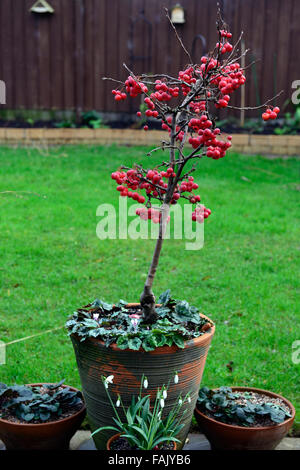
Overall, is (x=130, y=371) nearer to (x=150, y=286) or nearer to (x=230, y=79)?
(x=150, y=286)

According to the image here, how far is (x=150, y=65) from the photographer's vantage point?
955 centimetres

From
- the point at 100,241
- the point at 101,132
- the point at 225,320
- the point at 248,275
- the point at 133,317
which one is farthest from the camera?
the point at 101,132

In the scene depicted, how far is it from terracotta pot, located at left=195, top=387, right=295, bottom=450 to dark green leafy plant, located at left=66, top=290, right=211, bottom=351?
0.42 meters

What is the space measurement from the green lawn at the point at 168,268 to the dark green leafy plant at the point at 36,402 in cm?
39

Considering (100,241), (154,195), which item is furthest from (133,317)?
(100,241)

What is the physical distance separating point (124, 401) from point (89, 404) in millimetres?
198

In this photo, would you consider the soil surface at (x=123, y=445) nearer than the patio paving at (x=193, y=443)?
Yes

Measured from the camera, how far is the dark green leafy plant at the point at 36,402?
95.2 inches

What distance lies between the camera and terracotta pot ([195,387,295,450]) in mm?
2350

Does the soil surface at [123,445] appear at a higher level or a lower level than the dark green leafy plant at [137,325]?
lower

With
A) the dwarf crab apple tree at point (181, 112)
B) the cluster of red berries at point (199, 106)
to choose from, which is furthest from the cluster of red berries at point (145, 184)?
the cluster of red berries at point (199, 106)

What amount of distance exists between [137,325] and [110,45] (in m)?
7.95

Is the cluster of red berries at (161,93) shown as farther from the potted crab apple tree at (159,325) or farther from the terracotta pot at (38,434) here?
the terracotta pot at (38,434)

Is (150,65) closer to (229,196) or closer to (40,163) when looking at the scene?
(40,163)
